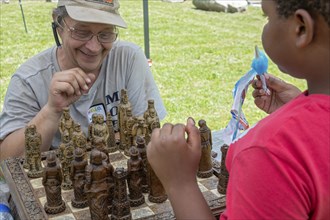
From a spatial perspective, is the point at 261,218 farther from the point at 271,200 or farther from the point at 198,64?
the point at 198,64

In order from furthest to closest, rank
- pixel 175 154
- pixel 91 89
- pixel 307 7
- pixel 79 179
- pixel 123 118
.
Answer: pixel 91 89 < pixel 123 118 < pixel 79 179 < pixel 175 154 < pixel 307 7

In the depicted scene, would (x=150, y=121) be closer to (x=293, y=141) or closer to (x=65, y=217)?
(x=65, y=217)

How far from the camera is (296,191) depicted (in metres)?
0.87

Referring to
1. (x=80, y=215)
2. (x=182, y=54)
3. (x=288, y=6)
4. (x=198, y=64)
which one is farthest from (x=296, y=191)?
(x=182, y=54)

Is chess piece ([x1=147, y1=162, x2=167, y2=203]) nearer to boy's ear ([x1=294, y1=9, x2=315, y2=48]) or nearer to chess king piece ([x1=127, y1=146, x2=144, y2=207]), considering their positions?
chess king piece ([x1=127, y1=146, x2=144, y2=207])

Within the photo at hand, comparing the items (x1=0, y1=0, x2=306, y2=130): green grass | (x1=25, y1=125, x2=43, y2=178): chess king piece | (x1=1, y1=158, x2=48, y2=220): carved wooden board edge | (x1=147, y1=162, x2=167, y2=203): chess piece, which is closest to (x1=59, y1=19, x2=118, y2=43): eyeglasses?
(x1=25, y1=125, x2=43, y2=178): chess king piece

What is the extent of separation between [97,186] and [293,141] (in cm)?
82

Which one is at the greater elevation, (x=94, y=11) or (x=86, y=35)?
(x=94, y=11)

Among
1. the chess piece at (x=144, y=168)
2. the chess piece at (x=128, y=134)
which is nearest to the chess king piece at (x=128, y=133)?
the chess piece at (x=128, y=134)

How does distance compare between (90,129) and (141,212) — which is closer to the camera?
(141,212)

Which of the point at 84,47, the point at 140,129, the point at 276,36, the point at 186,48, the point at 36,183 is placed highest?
the point at 276,36

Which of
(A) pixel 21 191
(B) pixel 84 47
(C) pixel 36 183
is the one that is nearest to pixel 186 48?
(B) pixel 84 47

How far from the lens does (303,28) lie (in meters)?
0.87

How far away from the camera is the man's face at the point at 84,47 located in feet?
7.12
